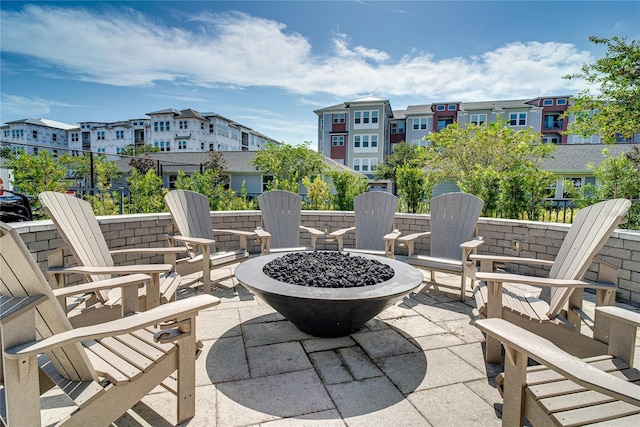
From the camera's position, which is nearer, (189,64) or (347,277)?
(347,277)

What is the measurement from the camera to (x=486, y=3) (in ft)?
18.5

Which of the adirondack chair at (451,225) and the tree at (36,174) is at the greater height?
the tree at (36,174)

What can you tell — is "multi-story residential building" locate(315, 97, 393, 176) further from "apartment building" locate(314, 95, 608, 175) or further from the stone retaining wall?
the stone retaining wall

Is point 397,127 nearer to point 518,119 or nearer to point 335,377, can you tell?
point 518,119

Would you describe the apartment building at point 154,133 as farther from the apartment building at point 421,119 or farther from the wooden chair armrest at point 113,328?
the wooden chair armrest at point 113,328

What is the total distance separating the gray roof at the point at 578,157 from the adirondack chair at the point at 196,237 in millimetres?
20120

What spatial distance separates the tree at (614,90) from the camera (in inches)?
200

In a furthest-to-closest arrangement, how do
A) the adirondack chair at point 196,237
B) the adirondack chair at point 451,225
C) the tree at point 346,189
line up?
the tree at point 346,189 → the adirondack chair at point 451,225 → the adirondack chair at point 196,237

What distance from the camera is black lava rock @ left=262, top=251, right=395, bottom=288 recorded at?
7.36ft

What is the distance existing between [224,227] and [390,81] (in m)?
7.94

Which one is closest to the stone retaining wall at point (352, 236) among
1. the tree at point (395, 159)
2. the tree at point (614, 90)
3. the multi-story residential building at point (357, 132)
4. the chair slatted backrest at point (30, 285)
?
the chair slatted backrest at point (30, 285)

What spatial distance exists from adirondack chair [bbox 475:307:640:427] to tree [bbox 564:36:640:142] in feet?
17.9

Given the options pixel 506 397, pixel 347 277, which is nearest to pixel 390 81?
pixel 347 277

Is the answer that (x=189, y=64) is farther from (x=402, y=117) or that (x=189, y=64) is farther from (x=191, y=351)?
(x=402, y=117)
